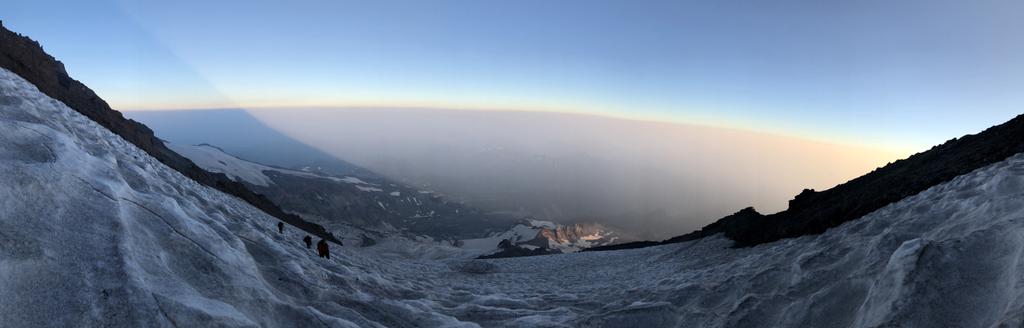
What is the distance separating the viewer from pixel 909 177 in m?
19.2

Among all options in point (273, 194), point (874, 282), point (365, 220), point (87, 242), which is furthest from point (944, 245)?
point (365, 220)

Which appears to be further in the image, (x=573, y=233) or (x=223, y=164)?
(x=573, y=233)

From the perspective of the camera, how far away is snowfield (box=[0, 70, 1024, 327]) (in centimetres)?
649

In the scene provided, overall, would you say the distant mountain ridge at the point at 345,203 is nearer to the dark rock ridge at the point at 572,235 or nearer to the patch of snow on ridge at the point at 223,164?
the patch of snow on ridge at the point at 223,164

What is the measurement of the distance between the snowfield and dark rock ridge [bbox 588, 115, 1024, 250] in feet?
8.26

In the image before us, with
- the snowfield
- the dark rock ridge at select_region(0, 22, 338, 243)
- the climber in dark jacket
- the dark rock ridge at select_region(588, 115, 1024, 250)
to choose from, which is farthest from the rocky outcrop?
the snowfield

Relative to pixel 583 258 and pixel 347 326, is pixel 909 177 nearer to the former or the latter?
pixel 583 258

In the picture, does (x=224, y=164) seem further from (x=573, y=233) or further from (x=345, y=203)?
(x=573, y=233)

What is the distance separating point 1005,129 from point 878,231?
1163cm

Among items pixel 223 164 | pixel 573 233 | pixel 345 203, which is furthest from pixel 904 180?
pixel 573 233

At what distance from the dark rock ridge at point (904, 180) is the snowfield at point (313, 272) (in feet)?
8.26

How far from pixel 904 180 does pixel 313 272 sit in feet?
77.3

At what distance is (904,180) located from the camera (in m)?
19.1

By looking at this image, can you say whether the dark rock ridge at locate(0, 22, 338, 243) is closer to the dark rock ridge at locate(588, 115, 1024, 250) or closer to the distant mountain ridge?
the distant mountain ridge
